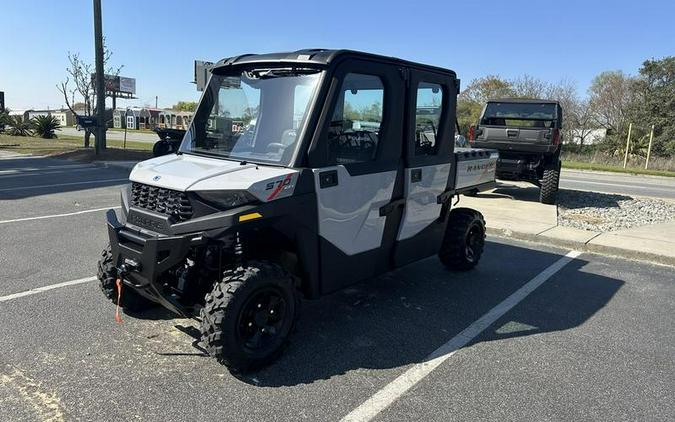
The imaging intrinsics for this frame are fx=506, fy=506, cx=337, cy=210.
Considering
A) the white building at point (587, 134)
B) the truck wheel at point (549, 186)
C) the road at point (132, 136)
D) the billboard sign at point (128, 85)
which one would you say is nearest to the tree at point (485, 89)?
the white building at point (587, 134)

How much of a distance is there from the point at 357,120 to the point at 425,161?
970mm

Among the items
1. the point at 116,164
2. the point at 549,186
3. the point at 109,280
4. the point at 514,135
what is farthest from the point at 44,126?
the point at 109,280

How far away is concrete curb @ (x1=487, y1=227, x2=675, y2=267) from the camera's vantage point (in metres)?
6.77

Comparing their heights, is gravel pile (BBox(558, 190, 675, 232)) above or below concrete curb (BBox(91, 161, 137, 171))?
above

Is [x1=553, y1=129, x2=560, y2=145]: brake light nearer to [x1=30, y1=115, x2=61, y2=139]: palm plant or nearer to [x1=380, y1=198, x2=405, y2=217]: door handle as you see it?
[x1=380, y1=198, x2=405, y2=217]: door handle

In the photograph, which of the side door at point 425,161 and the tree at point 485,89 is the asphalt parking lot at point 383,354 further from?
the tree at point 485,89

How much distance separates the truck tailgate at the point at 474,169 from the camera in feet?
17.4

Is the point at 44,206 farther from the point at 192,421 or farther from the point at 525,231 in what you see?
the point at 525,231

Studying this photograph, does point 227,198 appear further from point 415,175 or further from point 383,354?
point 415,175

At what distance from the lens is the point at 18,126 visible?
32.5 m

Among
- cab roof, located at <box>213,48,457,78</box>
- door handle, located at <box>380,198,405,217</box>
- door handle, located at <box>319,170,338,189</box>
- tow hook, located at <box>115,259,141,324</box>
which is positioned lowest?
tow hook, located at <box>115,259,141,324</box>

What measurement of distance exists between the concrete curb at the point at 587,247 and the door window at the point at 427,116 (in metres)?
3.67

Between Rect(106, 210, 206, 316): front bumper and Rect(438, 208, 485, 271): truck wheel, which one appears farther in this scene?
Rect(438, 208, 485, 271): truck wheel

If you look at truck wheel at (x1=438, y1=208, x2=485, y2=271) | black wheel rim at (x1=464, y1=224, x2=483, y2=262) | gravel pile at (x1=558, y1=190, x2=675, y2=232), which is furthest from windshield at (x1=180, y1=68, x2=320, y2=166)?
gravel pile at (x1=558, y1=190, x2=675, y2=232)
